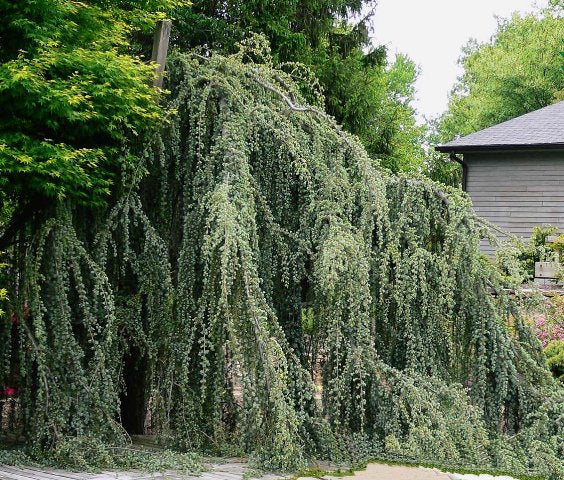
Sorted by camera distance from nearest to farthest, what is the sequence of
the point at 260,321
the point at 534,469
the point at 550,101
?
the point at 260,321 < the point at 534,469 < the point at 550,101

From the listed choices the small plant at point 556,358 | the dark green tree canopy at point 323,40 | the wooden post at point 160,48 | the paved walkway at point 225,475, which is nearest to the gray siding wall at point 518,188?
the dark green tree canopy at point 323,40

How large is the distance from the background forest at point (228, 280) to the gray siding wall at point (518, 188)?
10700 millimetres

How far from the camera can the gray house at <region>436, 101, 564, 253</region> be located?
15539 mm

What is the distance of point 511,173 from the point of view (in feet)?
52.4

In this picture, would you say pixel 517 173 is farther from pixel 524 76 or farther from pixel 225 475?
pixel 225 475

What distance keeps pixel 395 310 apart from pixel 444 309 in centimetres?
32

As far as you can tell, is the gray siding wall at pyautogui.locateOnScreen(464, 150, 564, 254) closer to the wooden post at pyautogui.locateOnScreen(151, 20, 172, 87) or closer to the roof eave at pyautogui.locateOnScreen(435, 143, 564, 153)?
the roof eave at pyautogui.locateOnScreen(435, 143, 564, 153)

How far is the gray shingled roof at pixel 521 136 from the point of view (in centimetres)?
1527

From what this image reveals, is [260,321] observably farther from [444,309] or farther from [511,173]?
[511,173]

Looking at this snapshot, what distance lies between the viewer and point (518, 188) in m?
15.9

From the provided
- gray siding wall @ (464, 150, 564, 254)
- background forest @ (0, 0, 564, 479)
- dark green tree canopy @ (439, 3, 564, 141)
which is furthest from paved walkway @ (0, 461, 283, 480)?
dark green tree canopy @ (439, 3, 564, 141)

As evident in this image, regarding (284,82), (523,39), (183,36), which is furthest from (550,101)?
(284,82)

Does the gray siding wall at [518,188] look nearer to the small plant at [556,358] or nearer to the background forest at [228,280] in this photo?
the small plant at [556,358]

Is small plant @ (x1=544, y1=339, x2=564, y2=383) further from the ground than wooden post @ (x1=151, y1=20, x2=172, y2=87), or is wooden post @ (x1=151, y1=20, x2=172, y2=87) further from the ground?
wooden post @ (x1=151, y1=20, x2=172, y2=87)
